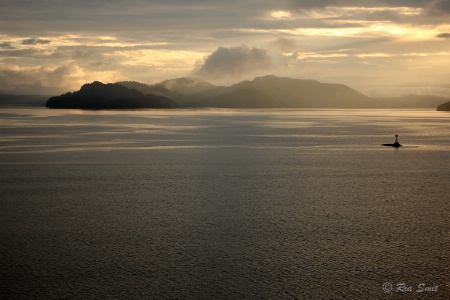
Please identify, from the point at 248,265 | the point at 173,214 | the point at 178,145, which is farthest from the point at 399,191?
the point at 178,145

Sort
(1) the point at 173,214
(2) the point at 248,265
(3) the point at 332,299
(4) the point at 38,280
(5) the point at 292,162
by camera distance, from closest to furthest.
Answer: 1. (3) the point at 332,299
2. (4) the point at 38,280
3. (2) the point at 248,265
4. (1) the point at 173,214
5. (5) the point at 292,162

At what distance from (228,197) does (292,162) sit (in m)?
24.9

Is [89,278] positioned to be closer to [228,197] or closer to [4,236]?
[4,236]

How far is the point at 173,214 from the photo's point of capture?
32062 mm

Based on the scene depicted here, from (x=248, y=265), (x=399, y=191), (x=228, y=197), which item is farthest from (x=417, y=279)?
(x=399, y=191)

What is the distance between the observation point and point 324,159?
6531 centimetres

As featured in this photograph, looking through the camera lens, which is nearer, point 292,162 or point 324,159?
point 292,162

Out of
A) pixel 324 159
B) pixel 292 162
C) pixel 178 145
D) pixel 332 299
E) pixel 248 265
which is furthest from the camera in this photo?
pixel 178 145

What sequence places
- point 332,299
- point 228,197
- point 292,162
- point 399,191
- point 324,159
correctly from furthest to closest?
point 324,159 < point 292,162 < point 399,191 < point 228,197 < point 332,299

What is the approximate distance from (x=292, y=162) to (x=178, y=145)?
28966mm

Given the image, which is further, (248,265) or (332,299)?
(248,265)

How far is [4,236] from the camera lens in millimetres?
26594

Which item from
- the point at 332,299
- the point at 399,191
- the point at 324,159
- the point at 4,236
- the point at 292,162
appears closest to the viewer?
the point at 332,299

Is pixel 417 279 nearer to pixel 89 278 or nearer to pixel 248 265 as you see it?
pixel 248 265
